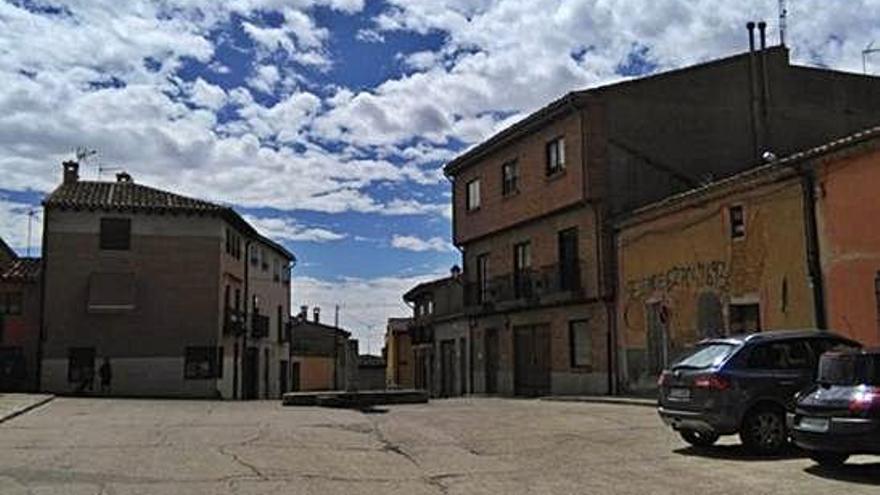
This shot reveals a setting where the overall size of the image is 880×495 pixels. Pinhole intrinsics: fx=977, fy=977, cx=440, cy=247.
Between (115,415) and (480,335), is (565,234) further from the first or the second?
(115,415)

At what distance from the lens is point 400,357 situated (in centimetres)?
6681

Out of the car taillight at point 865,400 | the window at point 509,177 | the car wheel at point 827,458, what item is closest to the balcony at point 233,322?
the window at point 509,177

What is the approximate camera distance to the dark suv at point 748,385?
513 inches

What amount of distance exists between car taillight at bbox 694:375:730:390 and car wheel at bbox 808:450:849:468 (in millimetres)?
1540

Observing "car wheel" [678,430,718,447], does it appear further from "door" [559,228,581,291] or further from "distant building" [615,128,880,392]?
"door" [559,228,581,291]

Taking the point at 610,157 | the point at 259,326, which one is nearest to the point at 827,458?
the point at 610,157

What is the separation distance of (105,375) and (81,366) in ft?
3.53

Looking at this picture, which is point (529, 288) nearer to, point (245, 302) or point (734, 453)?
point (734, 453)

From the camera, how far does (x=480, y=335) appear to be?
37438 millimetres

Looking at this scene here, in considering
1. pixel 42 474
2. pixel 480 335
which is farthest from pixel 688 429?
pixel 480 335

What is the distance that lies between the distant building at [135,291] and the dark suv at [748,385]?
99.1ft

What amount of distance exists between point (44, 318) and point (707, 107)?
2652 cm

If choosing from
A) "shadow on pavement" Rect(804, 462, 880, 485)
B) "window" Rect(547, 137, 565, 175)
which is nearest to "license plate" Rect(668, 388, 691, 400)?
"shadow on pavement" Rect(804, 462, 880, 485)

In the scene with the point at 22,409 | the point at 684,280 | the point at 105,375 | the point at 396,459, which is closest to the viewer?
the point at 396,459
